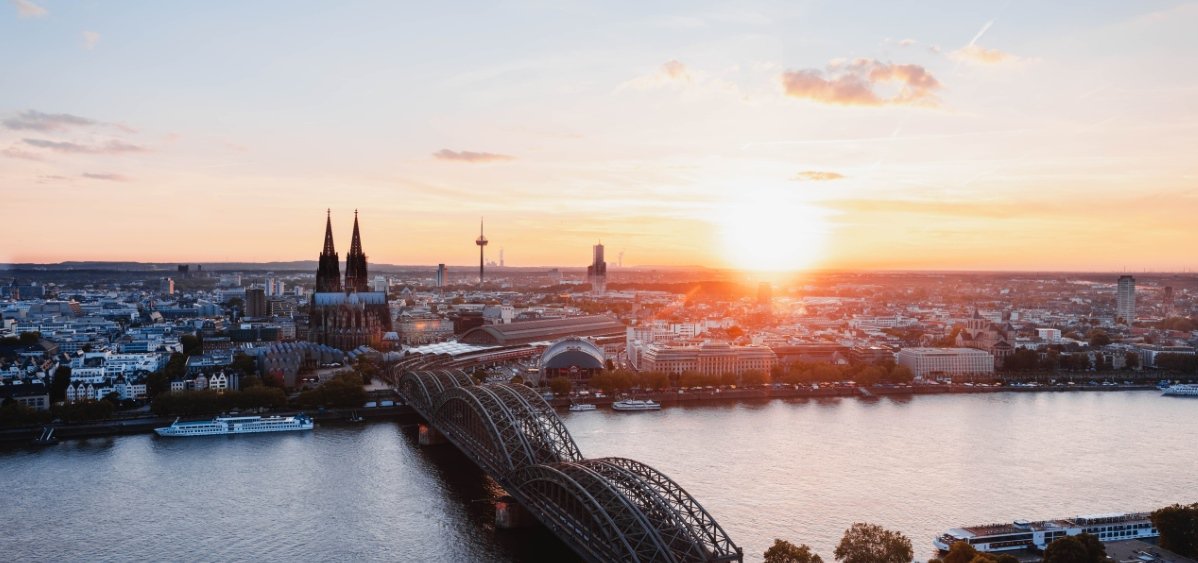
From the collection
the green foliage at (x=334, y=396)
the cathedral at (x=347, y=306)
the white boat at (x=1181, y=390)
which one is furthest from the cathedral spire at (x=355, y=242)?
the white boat at (x=1181, y=390)

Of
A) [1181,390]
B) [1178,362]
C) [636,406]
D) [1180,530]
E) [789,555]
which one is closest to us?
[789,555]

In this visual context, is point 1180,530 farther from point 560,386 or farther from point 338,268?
point 338,268

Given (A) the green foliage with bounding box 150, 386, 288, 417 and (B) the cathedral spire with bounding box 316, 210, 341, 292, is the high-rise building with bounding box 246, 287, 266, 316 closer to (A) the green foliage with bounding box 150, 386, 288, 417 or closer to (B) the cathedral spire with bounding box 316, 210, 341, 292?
(B) the cathedral spire with bounding box 316, 210, 341, 292

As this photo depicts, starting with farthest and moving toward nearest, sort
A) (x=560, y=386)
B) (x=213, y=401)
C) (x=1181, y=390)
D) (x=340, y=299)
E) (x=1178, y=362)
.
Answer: (x=340, y=299)
(x=1178, y=362)
(x=1181, y=390)
(x=560, y=386)
(x=213, y=401)

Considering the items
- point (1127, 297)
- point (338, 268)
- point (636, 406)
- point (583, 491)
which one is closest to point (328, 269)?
point (338, 268)

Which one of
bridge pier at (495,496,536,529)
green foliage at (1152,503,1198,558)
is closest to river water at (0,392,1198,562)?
bridge pier at (495,496,536,529)

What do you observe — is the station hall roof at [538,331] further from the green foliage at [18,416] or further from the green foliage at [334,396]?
the green foliage at [18,416]
